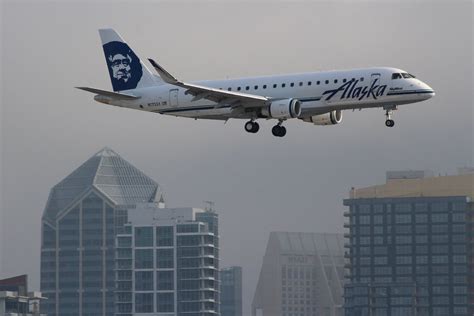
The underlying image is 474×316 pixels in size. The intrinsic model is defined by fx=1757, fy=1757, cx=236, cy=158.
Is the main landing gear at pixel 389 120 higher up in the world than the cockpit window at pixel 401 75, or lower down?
lower down

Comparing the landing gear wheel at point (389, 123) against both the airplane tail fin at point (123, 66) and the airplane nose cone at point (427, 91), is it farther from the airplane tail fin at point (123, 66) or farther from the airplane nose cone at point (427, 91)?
the airplane tail fin at point (123, 66)

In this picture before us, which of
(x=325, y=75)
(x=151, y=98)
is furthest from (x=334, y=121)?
(x=151, y=98)

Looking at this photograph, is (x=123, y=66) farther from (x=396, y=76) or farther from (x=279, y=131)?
(x=396, y=76)

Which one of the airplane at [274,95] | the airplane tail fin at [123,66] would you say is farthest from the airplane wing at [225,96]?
the airplane tail fin at [123,66]

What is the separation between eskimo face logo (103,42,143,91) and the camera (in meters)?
141

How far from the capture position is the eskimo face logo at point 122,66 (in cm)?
14075

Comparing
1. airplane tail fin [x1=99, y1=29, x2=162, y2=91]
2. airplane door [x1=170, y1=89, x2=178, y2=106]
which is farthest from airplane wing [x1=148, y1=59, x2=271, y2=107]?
airplane tail fin [x1=99, y1=29, x2=162, y2=91]

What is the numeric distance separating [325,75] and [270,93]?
205 inches

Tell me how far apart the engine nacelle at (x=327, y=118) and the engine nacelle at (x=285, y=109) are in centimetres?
371

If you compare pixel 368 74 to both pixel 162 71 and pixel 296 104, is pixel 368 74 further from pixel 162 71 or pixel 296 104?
pixel 162 71

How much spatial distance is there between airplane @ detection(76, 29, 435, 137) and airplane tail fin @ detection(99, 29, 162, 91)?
0.26 feet

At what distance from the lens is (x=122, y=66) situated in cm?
14250

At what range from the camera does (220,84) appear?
134000 mm

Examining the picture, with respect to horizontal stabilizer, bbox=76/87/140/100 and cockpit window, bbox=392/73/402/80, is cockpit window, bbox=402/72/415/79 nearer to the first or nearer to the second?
cockpit window, bbox=392/73/402/80
